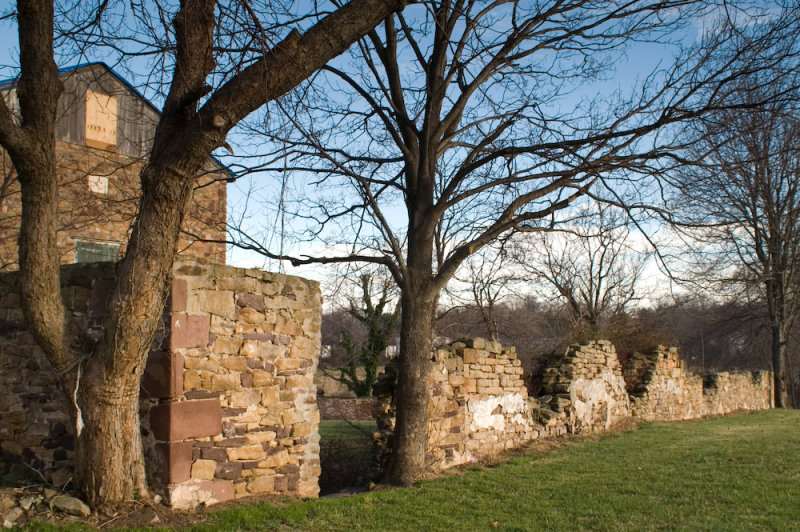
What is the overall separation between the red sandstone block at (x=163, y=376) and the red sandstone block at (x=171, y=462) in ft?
1.43

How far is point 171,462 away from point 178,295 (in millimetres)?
1431

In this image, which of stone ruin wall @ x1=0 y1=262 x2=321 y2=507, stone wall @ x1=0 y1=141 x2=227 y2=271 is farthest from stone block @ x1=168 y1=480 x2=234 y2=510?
stone wall @ x1=0 y1=141 x2=227 y2=271

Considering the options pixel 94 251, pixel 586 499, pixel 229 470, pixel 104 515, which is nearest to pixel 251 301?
pixel 229 470

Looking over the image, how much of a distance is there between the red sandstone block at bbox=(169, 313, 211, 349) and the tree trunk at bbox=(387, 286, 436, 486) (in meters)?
2.80

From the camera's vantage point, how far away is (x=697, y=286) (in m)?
7.81

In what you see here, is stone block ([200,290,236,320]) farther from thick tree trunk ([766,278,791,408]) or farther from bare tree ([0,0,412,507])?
thick tree trunk ([766,278,791,408])

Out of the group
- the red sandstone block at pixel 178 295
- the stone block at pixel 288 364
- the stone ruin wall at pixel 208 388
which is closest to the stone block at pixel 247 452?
the stone ruin wall at pixel 208 388

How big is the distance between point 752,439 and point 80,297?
10854mm

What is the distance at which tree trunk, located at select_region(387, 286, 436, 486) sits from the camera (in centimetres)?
745

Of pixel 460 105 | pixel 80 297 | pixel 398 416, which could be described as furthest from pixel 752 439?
pixel 80 297

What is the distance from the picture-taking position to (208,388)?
5.61 metres

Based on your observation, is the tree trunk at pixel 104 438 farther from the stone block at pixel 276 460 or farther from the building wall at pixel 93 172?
the building wall at pixel 93 172

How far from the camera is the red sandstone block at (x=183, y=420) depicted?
530 centimetres

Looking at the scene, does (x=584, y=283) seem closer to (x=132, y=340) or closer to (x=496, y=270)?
(x=496, y=270)
